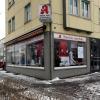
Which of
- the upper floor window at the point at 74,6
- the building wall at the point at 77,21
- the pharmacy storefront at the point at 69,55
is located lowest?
the pharmacy storefront at the point at 69,55

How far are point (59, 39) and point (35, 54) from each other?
250 centimetres

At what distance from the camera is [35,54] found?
1880 centimetres

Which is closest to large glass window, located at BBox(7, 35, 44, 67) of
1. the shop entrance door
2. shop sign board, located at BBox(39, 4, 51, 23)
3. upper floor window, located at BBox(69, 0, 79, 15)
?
shop sign board, located at BBox(39, 4, 51, 23)

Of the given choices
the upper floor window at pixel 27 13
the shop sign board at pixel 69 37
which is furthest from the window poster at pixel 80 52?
the upper floor window at pixel 27 13

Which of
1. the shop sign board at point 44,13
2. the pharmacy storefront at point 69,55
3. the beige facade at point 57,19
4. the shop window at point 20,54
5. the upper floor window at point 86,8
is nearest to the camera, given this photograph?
the shop sign board at point 44,13

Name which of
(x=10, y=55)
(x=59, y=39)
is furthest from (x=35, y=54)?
(x=10, y=55)

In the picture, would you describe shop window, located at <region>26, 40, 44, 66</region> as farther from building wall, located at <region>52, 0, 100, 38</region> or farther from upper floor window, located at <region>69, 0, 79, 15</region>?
upper floor window, located at <region>69, 0, 79, 15</region>

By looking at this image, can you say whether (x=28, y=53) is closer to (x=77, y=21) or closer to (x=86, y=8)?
(x=77, y=21)

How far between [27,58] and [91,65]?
16.7ft

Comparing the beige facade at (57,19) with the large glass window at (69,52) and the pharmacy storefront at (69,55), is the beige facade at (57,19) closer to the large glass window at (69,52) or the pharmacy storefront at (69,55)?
the pharmacy storefront at (69,55)

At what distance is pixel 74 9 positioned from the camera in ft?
61.8

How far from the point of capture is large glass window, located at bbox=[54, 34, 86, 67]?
56.3 ft

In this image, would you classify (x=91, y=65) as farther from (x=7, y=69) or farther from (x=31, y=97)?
(x=31, y=97)

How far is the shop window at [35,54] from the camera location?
17.7 meters
